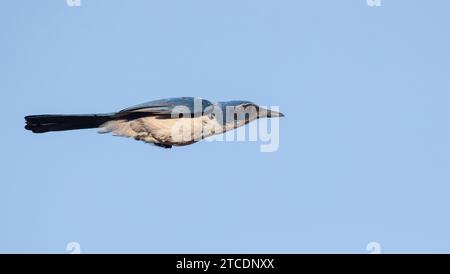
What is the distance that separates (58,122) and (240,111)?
10.1 feet

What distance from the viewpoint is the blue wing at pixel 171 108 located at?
721 inches

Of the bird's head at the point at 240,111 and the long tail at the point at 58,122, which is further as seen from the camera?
the bird's head at the point at 240,111

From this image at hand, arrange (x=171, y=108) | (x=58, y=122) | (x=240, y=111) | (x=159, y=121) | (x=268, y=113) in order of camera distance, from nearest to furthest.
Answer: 1. (x=171, y=108)
2. (x=159, y=121)
3. (x=58, y=122)
4. (x=240, y=111)
5. (x=268, y=113)

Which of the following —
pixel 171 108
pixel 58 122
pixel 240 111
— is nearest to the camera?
pixel 171 108

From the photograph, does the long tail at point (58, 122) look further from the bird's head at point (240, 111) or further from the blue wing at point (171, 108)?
the bird's head at point (240, 111)

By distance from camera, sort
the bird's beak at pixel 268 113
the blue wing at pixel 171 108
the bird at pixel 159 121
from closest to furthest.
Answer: the blue wing at pixel 171 108, the bird at pixel 159 121, the bird's beak at pixel 268 113

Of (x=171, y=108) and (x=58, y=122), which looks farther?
(x=58, y=122)

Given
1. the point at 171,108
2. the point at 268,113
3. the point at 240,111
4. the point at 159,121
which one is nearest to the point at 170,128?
the point at 159,121

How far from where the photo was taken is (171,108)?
60.4 ft

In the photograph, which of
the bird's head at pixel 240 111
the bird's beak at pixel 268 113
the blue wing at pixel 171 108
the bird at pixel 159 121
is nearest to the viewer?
the blue wing at pixel 171 108

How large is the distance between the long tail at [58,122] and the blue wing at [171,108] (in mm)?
604

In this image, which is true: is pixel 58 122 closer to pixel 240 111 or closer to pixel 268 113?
pixel 240 111

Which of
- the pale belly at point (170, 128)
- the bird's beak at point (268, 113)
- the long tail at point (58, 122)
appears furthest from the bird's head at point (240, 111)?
the long tail at point (58, 122)

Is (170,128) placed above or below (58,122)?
below
